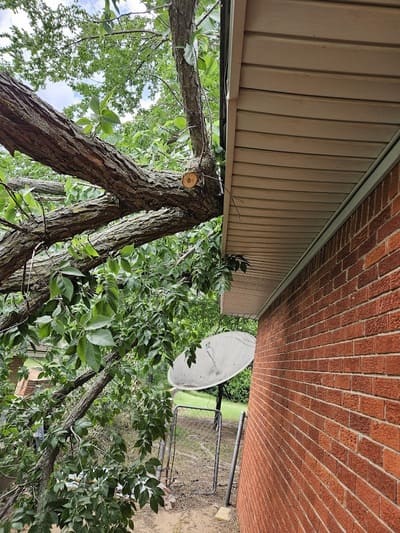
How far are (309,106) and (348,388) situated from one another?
4.23 feet

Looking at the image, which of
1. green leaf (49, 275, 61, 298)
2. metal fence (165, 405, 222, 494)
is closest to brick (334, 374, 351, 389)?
green leaf (49, 275, 61, 298)

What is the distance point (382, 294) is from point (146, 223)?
5.04 ft

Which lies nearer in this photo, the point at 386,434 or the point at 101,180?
the point at 386,434

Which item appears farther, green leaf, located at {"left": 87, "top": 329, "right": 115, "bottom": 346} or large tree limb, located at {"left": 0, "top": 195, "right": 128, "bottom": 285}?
large tree limb, located at {"left": 0, "top": 195, "right": 128, "bottom": 285}

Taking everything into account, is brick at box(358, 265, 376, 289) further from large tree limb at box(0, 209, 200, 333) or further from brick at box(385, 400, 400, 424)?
large tree limb at box(0, 209, 200, 333)

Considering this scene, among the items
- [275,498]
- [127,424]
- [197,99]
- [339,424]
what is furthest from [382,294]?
[127,424]

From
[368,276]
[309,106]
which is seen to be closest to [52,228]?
[309,106]

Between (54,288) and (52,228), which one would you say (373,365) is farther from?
(52,228)

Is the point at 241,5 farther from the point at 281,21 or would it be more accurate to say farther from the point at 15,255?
the point at 15,255

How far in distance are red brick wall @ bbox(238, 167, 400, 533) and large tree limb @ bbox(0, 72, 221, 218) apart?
1045mm

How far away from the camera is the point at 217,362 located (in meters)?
8.24

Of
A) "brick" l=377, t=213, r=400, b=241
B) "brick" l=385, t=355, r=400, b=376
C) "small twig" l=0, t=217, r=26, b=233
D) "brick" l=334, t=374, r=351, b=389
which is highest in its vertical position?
"brick" l=377, t=213, r=400, b=241

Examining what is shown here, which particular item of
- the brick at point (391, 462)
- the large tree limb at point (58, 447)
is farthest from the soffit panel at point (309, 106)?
the large tree limb at point (58, 447)

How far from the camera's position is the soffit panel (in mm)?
1024
